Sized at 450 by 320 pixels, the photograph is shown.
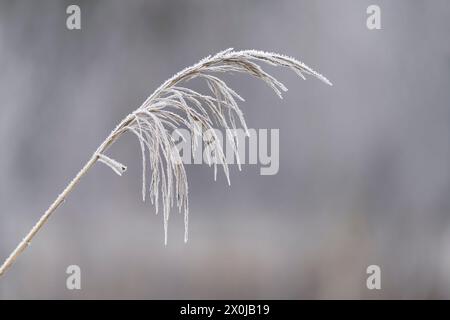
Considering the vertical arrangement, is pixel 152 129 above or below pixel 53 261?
above

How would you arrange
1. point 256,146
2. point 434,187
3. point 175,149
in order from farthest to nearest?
point 434,187 → point 256,146 → point 175,149

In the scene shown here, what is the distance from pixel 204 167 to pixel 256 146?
203mm

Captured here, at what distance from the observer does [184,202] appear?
36.1 inches

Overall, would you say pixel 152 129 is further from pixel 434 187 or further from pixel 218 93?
pixel 434 187

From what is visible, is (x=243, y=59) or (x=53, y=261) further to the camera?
(x=53, y=261)

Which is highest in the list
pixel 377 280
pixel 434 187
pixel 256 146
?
pixel 256 146

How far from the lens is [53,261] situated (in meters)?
2.22

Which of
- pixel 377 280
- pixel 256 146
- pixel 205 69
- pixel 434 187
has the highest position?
pixel 205 69

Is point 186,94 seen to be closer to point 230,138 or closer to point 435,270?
point 230,138

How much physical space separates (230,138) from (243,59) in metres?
0.12

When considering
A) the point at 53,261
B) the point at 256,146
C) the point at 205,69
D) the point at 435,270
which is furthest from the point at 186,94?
the point at 435,270

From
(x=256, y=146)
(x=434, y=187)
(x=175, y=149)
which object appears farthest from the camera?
(x=434, y=187)

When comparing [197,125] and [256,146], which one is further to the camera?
[256,146]

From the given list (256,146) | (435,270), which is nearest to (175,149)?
(256,146)
